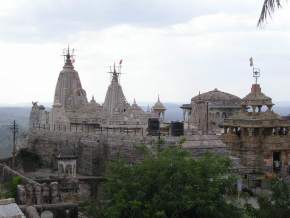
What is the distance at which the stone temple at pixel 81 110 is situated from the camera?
135 ft

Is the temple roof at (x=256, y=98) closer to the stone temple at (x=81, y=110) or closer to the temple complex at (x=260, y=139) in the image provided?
the temple complex at (x=260, y=139)

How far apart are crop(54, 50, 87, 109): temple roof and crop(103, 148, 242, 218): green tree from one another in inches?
1113

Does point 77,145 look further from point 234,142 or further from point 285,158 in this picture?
point 285,158

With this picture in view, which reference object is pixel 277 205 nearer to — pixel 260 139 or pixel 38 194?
pixel 38 194

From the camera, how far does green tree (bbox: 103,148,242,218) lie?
1758 cm

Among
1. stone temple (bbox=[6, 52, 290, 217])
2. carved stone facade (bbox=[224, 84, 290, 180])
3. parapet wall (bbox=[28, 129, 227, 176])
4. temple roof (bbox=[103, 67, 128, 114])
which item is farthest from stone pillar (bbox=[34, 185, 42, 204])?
temple roof (bbox=[103, 67, 128, 114])

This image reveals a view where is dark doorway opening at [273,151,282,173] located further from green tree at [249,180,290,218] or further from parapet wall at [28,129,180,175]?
green tree at [249,180,290,218]

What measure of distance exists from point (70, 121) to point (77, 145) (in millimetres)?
6305

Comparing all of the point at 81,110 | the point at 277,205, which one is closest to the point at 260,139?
the point at 81,110

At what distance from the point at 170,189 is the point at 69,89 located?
103 ft

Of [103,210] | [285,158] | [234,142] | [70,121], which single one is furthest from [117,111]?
[103,210]

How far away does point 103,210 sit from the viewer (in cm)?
1888

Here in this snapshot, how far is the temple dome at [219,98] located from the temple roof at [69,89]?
10071 mm

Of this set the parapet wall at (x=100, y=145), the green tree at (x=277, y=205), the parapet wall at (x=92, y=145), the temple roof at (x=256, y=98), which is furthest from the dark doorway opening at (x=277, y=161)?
the green tree at (x=277, y=205)
